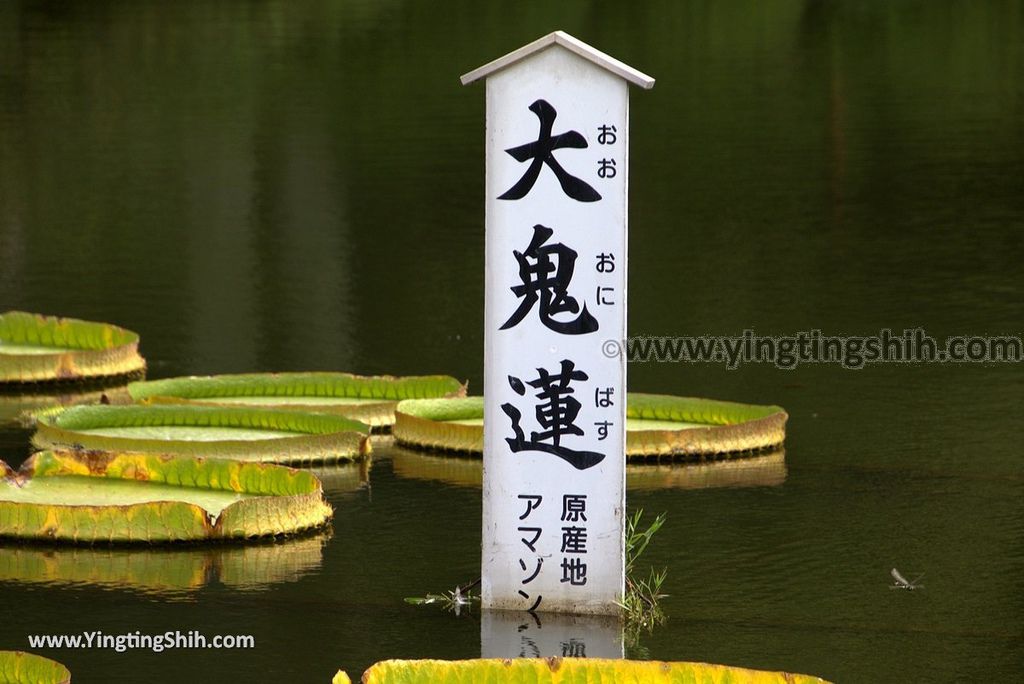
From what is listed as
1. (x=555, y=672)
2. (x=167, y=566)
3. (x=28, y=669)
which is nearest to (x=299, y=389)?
(x=167, y=566)

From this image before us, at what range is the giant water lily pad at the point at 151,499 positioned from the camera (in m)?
5.93

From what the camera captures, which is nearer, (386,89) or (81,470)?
(81,470)

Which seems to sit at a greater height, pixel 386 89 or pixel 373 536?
pixel 386 89

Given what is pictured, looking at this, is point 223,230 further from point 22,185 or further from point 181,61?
point 181,61

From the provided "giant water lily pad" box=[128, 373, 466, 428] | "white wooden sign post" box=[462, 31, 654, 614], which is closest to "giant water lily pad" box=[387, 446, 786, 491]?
"giant water lily pad" box=[128, 373, 466, 428]

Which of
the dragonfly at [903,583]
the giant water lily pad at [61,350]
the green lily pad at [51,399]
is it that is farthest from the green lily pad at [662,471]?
the giant water lily pad at [61,350]

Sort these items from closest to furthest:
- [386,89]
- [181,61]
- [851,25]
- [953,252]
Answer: [953,252] → [386,89] → [181,61] → [851,25]

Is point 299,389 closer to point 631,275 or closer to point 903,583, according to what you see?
point 903,583

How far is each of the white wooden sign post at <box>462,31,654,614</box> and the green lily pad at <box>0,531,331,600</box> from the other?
84 centimetres

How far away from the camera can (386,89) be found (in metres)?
20.7

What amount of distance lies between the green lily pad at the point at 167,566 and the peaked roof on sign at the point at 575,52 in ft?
5.05

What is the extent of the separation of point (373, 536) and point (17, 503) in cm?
104

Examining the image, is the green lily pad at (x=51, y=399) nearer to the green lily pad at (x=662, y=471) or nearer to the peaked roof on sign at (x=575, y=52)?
the green lily pad at (x=662, y=471)

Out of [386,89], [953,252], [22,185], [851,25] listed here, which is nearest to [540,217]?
[953,252]
